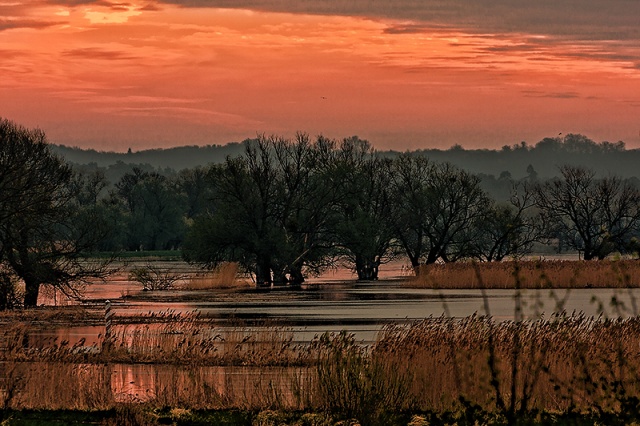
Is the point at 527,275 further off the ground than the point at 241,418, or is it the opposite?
the point at 527,275

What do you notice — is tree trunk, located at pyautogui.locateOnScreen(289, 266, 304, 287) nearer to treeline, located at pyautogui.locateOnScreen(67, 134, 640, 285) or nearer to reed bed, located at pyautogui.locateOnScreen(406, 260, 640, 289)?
treeline, located at pyautogui.locateOnScreen(67, 134, 640, 285)

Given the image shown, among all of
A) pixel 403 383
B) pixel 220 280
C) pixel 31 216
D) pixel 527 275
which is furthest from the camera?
pixel 220 280

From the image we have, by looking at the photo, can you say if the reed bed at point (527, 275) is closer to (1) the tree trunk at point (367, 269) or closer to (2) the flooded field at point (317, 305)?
(2) the flooded field at point (317, 305)

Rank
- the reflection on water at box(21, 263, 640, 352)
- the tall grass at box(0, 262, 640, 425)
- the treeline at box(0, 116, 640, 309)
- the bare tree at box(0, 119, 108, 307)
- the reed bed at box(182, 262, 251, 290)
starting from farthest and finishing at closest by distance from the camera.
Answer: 1. the treeline at box(0, 116, 640, 309)
2. the reed bed at box(182, 262, 251, 290)
3. the bare tree at box(0, 119, 108, 307)
4. the reflection on water at box(21, 263, 640, 352)
5. the tall grass at box(0, 262, 640, 425)

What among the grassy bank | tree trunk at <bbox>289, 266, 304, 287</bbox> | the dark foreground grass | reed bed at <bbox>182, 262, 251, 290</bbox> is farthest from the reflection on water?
the dark foreground grass

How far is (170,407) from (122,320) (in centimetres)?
2653

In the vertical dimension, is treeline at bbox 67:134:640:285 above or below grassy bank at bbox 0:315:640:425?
above

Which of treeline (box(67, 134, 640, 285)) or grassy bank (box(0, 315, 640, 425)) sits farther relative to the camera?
treeline (box(67, 134, 640, 285))

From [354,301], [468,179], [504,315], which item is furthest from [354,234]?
[504,315]

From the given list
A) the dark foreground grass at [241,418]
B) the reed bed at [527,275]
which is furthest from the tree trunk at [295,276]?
the dark foreground grass at [241,418]

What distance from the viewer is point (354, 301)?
63.2m

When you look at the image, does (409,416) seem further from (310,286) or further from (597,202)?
(597,202)

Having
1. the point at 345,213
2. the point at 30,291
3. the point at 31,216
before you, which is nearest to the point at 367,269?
the point at 345,213

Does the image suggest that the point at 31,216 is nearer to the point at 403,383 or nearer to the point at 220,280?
the point at 220,280
